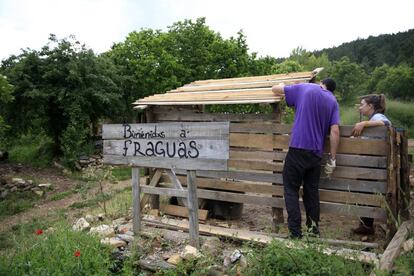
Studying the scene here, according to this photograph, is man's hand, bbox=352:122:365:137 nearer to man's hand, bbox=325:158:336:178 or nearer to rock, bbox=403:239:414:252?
man's hand, bbox=325:158:336:178

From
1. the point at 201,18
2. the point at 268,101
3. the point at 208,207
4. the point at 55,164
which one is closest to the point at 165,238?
the point at 208,207

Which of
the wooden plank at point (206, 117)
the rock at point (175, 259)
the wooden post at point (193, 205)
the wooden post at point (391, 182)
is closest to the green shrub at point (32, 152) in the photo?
the wooden plank at point (206, 117)

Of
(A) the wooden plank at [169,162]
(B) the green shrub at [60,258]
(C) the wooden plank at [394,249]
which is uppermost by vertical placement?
(A) the wooden plank at [169,162]

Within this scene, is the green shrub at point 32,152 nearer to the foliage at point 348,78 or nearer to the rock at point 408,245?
the rock at point 408,245

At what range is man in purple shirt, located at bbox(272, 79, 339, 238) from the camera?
14.6ft

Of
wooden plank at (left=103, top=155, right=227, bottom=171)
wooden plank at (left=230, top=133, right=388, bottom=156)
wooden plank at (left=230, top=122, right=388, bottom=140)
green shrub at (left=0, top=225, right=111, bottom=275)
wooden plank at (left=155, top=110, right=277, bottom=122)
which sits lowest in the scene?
green shrub at (left=0, top=225, right=111, bottom=275)

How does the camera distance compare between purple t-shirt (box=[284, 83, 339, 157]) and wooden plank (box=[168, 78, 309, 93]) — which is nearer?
purple t-shirt (box=[284, 83, 339, 157])

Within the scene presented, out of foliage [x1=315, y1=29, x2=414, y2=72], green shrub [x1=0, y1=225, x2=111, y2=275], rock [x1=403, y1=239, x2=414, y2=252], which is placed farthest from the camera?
foliage [x1=315, y1=29, x2=414, y2=72]

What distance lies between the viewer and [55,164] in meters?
12.8

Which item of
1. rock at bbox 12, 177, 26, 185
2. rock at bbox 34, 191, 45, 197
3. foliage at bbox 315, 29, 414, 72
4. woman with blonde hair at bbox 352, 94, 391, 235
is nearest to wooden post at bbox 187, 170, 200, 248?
woman with blonde hair at bbox 352, 94, 391, 235

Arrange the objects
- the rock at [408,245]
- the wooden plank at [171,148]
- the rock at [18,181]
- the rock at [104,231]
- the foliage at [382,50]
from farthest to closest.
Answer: the foliage at [382,50] → the rock at [18,181] → the rock at [104,231] → the wooden plank at [171,148] → the rock at [408,245]

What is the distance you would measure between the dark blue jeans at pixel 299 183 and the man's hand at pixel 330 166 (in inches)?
6.5

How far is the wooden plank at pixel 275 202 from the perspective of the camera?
15.0 ft

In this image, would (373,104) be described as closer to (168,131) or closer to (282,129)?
(282,129)
